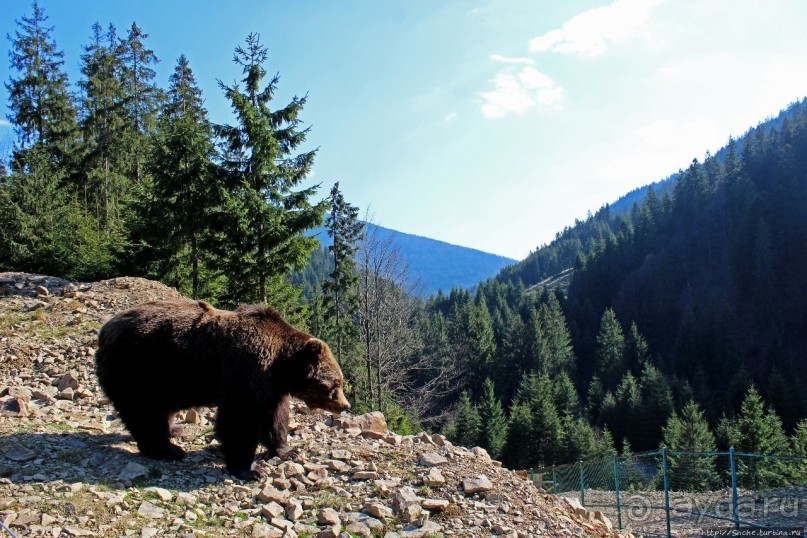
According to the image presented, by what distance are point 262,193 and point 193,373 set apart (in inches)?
469

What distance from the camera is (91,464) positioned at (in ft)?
19.3

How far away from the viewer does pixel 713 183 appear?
11712 cm

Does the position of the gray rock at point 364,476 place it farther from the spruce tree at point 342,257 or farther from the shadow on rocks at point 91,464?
the spruce tree at point 342,257

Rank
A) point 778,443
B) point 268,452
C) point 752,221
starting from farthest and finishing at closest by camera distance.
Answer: point 752,221 < point 778,443 < point 268,452

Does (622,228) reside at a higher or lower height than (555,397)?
higher

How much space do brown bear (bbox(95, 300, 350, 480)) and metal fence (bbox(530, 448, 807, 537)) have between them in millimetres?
7385

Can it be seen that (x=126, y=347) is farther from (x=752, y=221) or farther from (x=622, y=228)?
(x=622, y=228)

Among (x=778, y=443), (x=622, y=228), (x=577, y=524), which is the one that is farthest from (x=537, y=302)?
(x=577, y=524)

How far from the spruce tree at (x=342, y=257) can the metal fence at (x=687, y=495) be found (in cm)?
1437

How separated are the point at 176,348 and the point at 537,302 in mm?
111383

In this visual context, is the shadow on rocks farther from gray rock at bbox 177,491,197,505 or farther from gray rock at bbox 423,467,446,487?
gray rock at bbox 423,467,446,487

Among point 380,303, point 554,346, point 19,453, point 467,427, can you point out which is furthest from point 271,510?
point 554,346

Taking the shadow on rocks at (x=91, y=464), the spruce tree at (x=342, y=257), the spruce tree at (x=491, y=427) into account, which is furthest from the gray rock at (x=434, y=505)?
the spruce tree at (x=491, y=427)

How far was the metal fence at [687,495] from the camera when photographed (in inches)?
424
